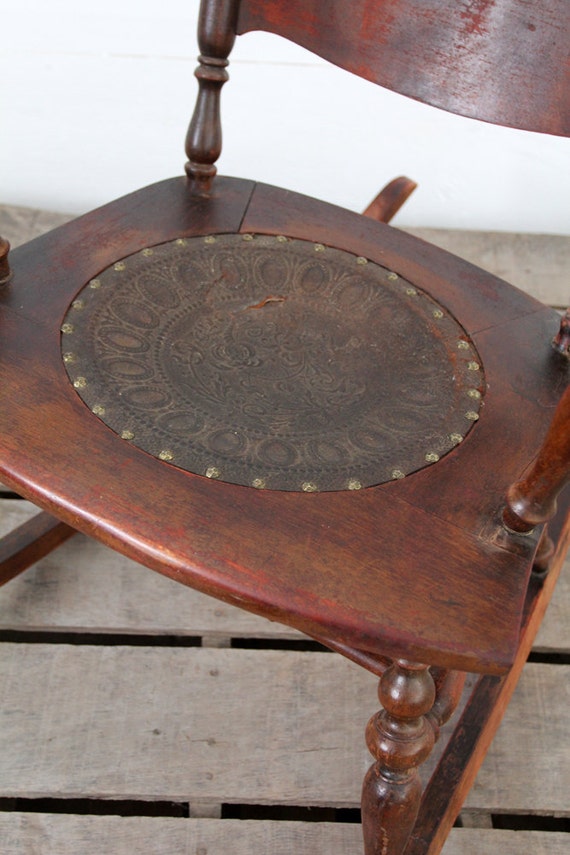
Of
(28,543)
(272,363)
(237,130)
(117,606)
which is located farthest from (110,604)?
(237,130)

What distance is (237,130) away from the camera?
6.16 ft

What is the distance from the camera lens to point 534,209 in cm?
199

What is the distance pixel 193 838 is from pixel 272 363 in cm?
50

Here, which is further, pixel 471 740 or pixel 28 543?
pixel 28 543

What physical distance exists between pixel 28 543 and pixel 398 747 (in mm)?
567

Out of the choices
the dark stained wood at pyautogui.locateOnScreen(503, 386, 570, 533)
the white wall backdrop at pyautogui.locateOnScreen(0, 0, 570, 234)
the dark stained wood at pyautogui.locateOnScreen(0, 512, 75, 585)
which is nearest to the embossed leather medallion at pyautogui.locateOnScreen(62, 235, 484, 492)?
the dark stained wood at pyautogui.locateOnScreen(503, 386, 570, 533)

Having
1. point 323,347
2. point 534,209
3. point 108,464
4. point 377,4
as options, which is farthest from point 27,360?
point 534,209

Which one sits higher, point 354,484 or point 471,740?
point 354,484

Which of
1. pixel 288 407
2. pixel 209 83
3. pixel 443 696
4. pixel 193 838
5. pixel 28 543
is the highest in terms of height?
pixel 209 83

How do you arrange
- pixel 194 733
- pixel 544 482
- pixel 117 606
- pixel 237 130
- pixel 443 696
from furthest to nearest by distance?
pixel 237 130 → pixel 117 606 → pixel 194 733 → pixel 443 696 → pixel 544 482

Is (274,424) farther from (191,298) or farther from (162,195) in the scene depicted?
(162,195)

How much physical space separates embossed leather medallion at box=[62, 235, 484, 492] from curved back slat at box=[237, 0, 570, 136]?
20 cm

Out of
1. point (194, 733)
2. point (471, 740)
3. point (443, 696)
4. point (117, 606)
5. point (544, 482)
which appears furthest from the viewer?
point (117, 606)

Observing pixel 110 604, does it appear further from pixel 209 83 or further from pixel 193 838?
pixel 209 83
